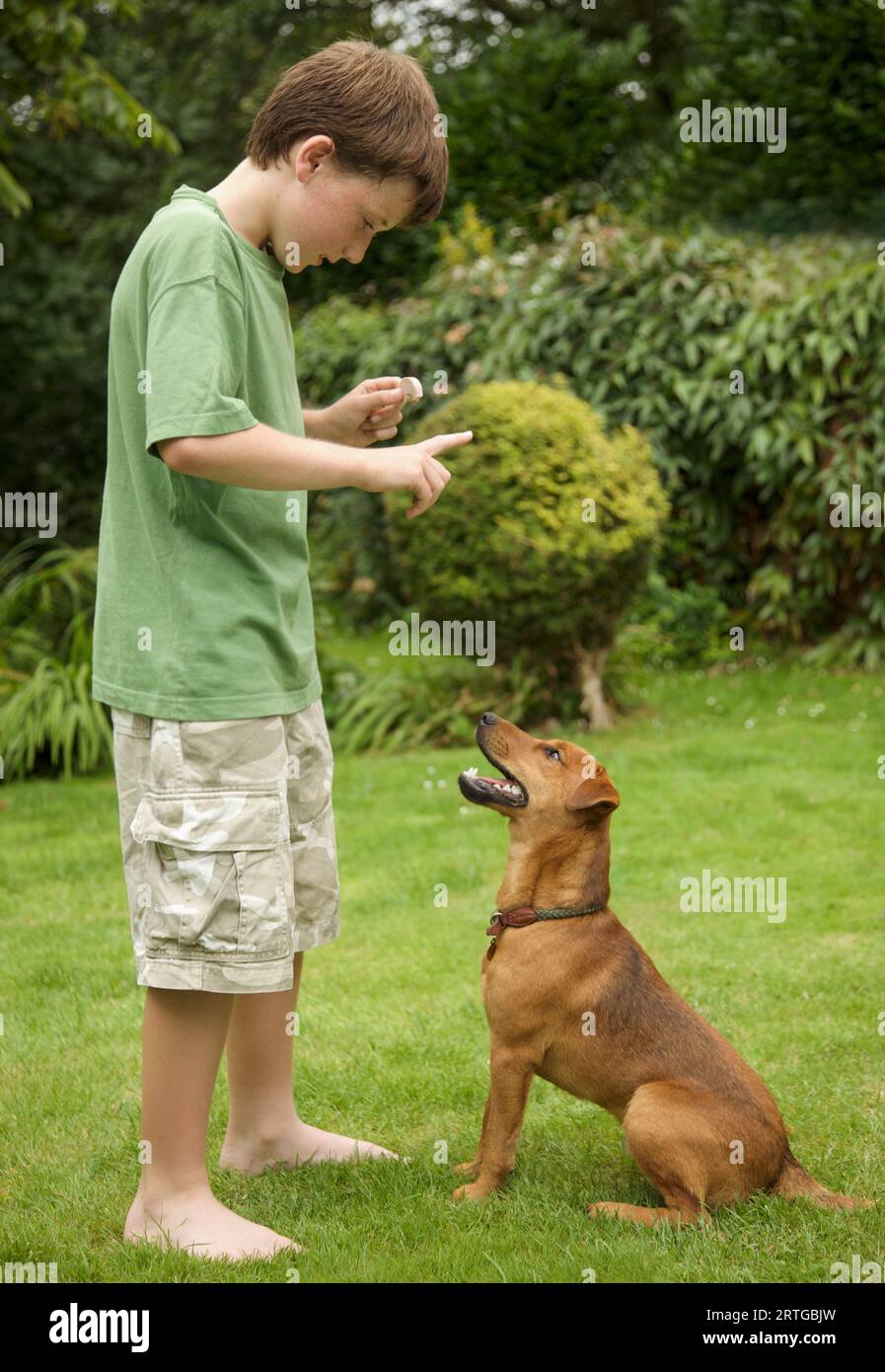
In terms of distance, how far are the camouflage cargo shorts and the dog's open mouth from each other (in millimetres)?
524

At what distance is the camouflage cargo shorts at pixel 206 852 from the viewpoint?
255 centimetres

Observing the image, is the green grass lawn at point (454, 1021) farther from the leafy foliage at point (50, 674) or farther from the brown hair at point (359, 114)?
the brown hair at point (359, 114)

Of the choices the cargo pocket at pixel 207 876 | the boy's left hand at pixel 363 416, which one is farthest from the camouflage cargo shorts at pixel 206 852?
the boy's left hand at pixel 363 416

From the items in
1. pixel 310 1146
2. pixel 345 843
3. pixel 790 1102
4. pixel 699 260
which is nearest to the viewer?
pixel 310 1146

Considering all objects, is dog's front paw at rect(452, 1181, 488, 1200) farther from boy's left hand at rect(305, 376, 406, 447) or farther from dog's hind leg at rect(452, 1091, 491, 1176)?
boy's left hand at rect(305, 376, 406, 447)

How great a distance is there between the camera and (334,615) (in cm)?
1069

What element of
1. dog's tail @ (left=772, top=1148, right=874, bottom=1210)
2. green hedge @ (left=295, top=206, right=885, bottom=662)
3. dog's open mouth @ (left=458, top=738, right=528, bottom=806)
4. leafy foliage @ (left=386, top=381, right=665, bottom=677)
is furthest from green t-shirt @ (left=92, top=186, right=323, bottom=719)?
green hedge @ (left=295, top=206, right=885, bottom=662)

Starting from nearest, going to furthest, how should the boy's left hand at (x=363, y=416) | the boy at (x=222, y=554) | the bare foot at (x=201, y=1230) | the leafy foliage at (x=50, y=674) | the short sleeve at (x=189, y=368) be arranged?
the short sleeve at (x=189, y=368) < the boy at (x=222, y=554) < the bare foot at (x=201, y=1230) < the boy's left hand at (x=363, y=416) < the leafy foliage at (x=50, y=674)

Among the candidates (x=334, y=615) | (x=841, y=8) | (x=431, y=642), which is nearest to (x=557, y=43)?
(x=841, y=8)

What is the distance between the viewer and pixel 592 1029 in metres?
2.97

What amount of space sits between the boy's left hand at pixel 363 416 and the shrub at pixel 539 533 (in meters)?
4.24

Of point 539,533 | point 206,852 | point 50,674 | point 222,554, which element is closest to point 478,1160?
point 206,852

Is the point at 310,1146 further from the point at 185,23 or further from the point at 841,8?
the point at 185,23
